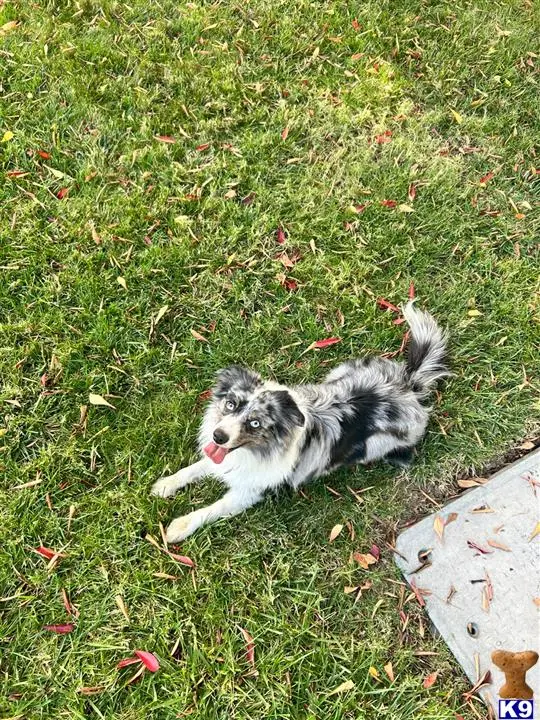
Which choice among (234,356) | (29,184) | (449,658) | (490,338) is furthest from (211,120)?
(449,658)

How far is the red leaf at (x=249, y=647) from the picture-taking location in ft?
9.88

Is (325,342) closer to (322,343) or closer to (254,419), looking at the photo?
(322,343)

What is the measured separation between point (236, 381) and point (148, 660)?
155cm

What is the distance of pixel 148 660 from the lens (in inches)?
115

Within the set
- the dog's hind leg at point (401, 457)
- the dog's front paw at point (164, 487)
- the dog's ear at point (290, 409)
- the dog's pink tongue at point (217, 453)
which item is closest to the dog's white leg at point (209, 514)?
the dog's front paw at point (164, 487)

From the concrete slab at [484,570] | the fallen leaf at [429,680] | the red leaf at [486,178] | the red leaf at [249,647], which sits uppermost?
the red leaf at [486,178]

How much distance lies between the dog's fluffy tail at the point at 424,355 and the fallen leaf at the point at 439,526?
825mm

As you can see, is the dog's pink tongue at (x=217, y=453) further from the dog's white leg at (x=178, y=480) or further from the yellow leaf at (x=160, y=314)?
the yellow leaf at (x=160, y=314)

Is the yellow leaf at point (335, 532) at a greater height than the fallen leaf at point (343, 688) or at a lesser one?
greater

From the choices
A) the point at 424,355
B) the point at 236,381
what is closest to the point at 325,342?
the point at 424,355

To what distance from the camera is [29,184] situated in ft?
13.4

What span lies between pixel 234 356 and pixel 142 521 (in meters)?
1.24

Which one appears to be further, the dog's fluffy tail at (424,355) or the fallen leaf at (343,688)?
the dog's fluffy tail at (424,355)

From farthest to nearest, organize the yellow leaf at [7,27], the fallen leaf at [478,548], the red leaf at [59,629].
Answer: the yellow leaf at [7,27]
the fallen leaf at [478,548]
the red leaf at [59,629]
